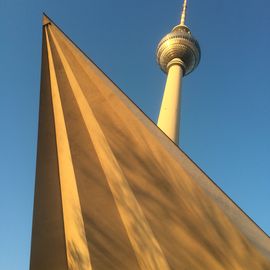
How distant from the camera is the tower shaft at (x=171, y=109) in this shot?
92.2 ft

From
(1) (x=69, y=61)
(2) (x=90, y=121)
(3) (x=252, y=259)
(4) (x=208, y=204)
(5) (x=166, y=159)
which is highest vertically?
(1) (x=69, y=61)

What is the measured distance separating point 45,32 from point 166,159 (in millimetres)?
6665

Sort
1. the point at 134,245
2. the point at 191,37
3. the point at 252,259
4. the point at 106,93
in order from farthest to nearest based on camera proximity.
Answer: the point at 191,37 → the point at 106,93 → the point at 134,245 → the point at 252,259

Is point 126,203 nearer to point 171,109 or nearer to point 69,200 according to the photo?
A: point 69,200

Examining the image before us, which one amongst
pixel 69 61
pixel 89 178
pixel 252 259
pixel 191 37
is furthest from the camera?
pixel 191 37

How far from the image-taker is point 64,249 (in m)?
11.3

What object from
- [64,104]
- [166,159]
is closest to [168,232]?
[166,159]

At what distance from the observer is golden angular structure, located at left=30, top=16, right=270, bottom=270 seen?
9.20 meters

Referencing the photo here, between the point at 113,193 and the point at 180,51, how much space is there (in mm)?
32573

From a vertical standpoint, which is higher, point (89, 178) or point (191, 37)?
point (191, 37)

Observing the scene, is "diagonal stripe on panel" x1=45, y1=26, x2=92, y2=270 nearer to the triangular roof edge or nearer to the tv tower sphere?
the triangular roof edge

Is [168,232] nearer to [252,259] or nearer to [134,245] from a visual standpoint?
[134,245]

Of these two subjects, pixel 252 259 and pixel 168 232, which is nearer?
pixel 252 259

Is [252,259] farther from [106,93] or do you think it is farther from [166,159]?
[106,93]
